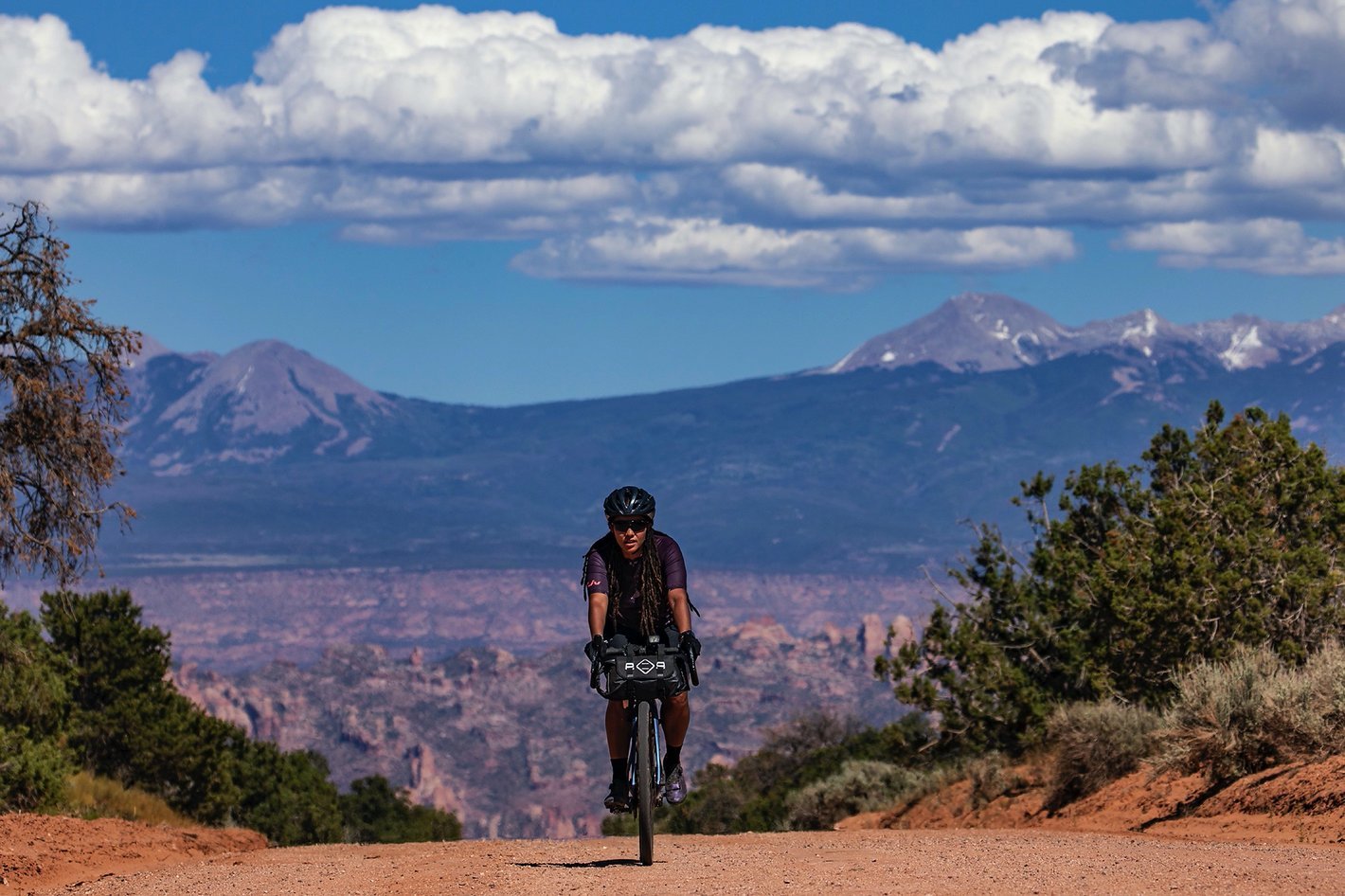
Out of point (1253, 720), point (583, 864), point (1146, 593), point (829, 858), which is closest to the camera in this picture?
point (829, 858)

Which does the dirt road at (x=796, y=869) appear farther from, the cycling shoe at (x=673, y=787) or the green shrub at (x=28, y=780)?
the green shrub at (x=28, y=780)

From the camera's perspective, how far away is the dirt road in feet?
42.7

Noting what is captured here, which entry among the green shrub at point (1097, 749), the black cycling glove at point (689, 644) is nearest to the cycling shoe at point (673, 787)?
the black cycling glove at point (689, 644)

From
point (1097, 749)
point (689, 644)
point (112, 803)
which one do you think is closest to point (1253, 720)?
point (1097, 749)

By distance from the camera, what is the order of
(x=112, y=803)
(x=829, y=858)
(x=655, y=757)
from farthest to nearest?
1. (x=112, y=803)
2. (x=829, y=858)
3. (x=655, y=757)

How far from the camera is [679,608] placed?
47.4 ft

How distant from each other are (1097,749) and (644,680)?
929 centimetres

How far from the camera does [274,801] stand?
6066 centimetres

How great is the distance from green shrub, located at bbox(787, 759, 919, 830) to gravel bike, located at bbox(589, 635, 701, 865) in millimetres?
16010

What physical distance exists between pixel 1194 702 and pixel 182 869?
9.67m

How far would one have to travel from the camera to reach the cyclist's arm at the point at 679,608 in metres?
14.4

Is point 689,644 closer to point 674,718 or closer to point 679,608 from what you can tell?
point 679,608

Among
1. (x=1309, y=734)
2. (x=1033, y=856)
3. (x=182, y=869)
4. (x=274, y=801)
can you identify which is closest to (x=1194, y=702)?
(x=1309, y=734)

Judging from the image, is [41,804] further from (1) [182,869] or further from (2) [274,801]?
(2) [274,801]
